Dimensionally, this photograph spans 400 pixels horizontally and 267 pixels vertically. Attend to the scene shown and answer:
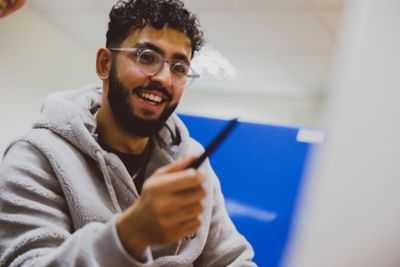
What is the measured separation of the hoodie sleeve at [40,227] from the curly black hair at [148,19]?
492 mm

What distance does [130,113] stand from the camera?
1202 mm

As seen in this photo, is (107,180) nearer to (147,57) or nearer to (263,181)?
(147,57)

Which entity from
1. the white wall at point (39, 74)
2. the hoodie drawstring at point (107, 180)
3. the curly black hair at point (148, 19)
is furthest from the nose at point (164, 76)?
the white wall at point (39, 74)

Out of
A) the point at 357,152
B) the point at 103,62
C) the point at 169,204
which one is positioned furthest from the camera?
the point at 103,62

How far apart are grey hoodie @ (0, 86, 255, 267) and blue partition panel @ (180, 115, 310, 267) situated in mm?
366

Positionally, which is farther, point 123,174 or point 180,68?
point 180,68

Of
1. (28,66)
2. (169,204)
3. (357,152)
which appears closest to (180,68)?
(169,204)

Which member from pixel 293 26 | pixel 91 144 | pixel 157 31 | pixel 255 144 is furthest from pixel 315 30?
pixel 91 144

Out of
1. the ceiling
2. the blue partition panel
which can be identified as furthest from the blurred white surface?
the ceiling

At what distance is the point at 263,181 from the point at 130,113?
0.73 m

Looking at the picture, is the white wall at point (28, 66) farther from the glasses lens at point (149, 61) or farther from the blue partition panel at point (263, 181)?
the glasses lens at point (149, 61)

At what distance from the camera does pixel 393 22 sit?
12.8 inches

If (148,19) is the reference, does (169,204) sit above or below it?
below

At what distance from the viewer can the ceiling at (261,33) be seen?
10.8 ft
